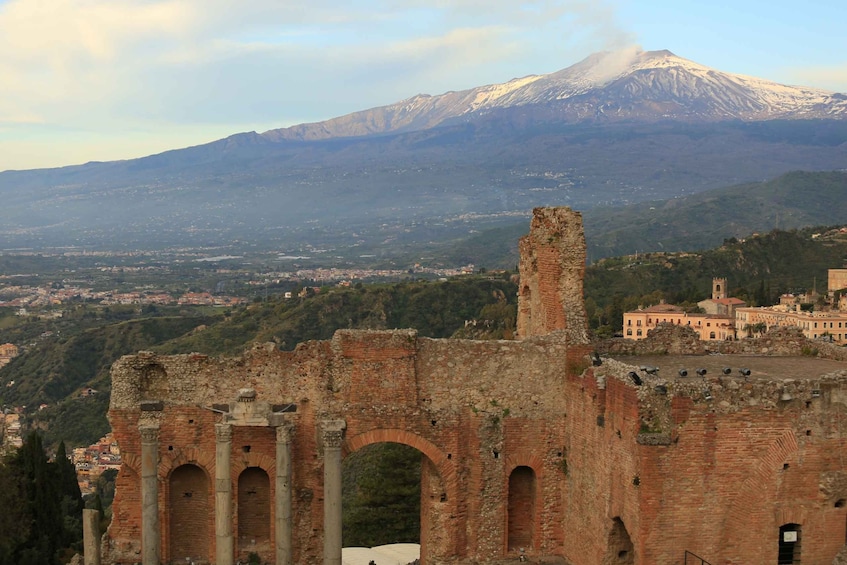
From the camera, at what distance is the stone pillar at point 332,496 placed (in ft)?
65.2

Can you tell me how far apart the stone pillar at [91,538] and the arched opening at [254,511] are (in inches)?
108

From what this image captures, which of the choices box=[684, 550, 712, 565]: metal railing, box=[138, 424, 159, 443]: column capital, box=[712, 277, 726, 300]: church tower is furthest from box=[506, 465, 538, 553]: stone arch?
box=[712, 277, 726, 300]: church tower

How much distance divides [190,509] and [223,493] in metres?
1.94

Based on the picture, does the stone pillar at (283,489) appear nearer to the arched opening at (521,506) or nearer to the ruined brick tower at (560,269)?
the arched opening at (521,506)

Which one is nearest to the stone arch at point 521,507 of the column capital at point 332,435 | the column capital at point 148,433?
the column capital at point 332,435

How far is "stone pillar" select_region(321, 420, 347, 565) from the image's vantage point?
19859mm

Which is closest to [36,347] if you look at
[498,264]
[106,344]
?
[106,344]

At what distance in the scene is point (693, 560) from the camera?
58.4 feet

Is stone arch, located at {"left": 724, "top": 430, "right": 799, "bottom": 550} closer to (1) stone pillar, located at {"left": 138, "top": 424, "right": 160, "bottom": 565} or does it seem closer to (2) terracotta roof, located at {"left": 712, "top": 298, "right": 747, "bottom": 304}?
(1) stone pillar, located at {"left": 138, "top": 424, "right": 160, "bottom": 565}

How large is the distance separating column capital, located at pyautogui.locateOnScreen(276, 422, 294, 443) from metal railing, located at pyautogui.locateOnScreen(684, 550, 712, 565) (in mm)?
7511

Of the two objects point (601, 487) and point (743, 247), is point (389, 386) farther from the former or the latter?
point (743, 247)

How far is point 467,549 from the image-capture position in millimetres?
21266

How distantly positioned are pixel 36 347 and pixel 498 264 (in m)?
104

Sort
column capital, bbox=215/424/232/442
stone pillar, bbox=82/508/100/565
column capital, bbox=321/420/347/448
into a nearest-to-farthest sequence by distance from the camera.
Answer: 1. column capital, bbox=215/424/232/442
2. column capital, bbox=321/420/347/448
3. stone pillar, bbox=82/508/100/565
